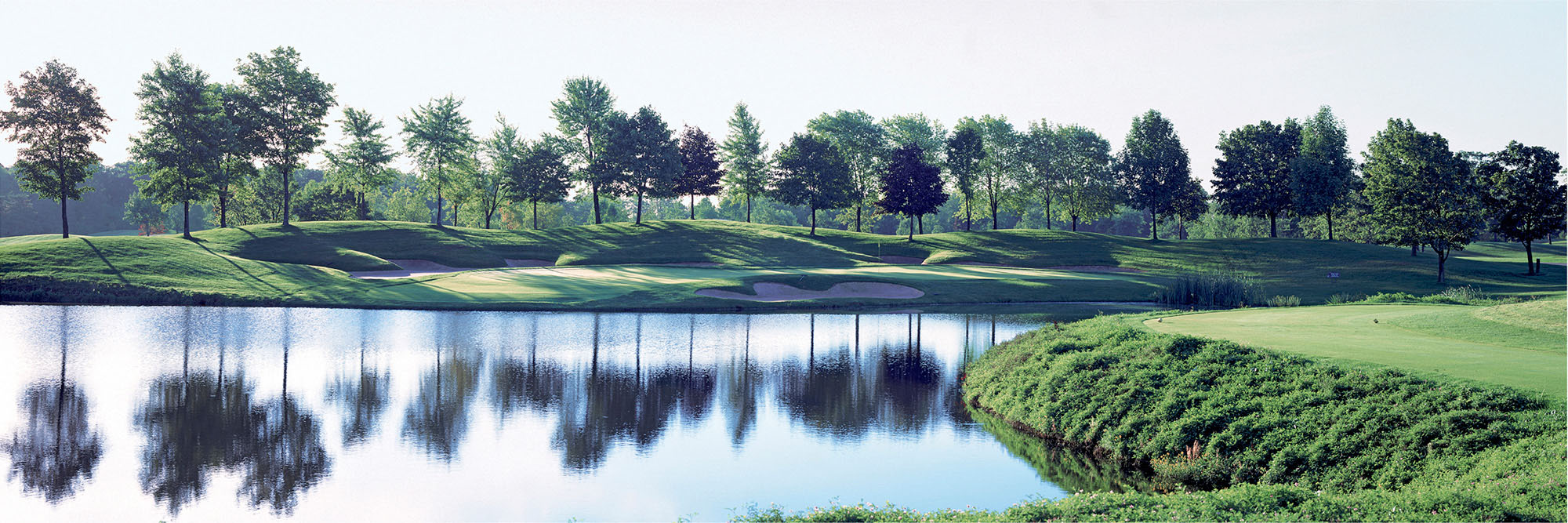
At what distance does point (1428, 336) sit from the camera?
19781 mm

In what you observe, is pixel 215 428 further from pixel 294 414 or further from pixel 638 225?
pixel 638 225

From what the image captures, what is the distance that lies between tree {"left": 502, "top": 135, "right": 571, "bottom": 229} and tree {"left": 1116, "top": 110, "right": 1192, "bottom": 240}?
5698 centimetres

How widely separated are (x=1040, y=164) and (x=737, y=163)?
32.8 m

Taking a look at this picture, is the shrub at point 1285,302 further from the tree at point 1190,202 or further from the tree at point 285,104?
the tree at point 285,104

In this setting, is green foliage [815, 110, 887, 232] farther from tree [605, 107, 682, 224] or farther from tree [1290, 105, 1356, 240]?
tree [1290, 105, 1356, 240]

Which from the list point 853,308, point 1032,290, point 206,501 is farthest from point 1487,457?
point 1032,290

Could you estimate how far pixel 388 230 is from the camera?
75938mm

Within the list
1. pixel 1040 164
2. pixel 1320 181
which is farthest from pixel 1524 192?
pixel 1040 164

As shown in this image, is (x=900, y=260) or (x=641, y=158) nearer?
(x=900, y=260)

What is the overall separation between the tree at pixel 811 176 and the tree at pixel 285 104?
141ft

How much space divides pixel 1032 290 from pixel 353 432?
39520 millimetres

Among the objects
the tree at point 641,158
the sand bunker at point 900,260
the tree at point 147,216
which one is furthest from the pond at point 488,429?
the tree at point 147,216

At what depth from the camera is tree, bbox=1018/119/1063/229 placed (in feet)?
313

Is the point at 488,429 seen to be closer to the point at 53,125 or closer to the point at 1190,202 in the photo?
the point at 53,125
